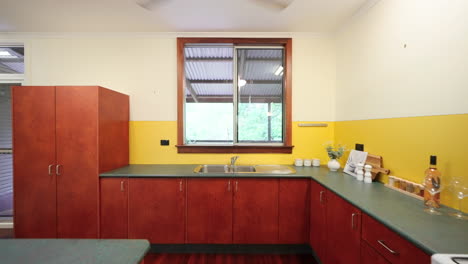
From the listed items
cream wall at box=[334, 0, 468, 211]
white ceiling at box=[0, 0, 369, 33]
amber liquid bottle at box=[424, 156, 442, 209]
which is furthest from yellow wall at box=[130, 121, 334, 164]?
amber liquid bottle at box=[424, 156, 442, 209]

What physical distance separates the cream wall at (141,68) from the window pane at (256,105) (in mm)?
268

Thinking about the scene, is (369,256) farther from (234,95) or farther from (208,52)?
(208,52)

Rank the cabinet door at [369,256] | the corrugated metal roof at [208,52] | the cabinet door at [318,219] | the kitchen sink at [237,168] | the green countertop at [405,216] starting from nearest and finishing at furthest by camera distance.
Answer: the green countertop at [405,216], the cabinet door at [369,256], the cabinet door at [318,219], the kitchen sink at [237,168], the corrugated metal roof at [208,52]

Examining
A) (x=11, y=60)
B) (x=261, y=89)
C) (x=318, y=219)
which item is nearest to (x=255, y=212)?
(x=318, y=219)

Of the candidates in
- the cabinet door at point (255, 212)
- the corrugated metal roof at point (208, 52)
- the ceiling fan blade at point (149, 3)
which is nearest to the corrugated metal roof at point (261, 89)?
the corrugated metal roof at point (208, 52)

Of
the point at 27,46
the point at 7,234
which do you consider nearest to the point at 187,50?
the point at 27,46

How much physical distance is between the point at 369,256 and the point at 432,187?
631 millimetres

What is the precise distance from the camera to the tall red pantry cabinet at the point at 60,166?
6.84 ft

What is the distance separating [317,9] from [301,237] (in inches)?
104

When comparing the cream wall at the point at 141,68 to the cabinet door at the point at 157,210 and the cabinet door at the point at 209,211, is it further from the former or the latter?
the cabinet door at the point at 209,211

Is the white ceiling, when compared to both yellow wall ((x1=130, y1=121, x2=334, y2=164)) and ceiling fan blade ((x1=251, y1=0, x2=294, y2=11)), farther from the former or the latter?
yellow wall ((x1=130, y1=121, x2=334, y2=164))

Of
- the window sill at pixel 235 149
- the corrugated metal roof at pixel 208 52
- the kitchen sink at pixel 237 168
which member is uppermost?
the corrugated metal roof at pixel 208 52

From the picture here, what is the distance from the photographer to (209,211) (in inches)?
84.6

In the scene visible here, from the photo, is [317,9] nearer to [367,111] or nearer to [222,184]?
[367,111]
